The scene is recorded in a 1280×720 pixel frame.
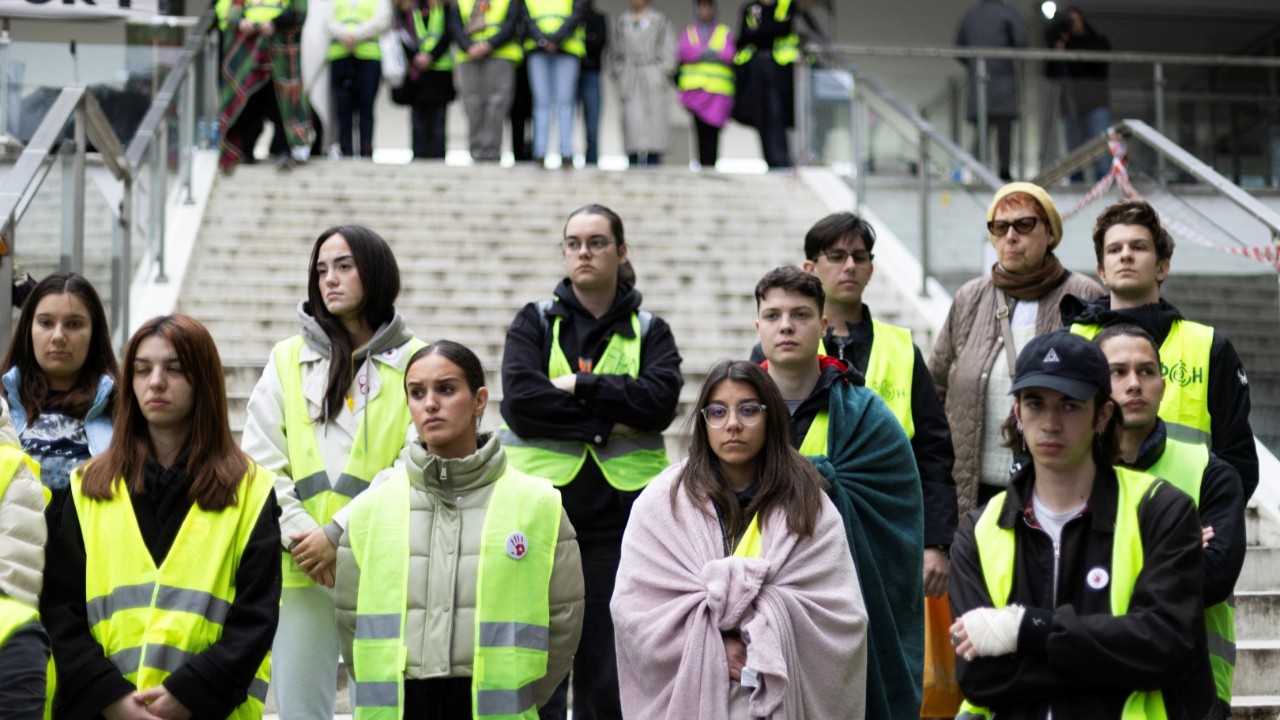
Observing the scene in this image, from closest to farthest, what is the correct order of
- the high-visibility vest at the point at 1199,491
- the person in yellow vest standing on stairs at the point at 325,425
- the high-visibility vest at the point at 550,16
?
the high-visibility vest at the point at 1199,491
the person in yellow vest standing on stairs at the point at 325,425
the high-visibility vest at the point at 550,16

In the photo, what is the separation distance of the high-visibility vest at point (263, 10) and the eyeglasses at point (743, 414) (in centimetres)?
825

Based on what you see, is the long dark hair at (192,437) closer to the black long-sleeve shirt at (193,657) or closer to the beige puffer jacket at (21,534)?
the black long-sleeve shirt at (193,657)

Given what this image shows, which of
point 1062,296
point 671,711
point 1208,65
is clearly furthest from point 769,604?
point 1208,65

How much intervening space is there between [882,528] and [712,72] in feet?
29.7

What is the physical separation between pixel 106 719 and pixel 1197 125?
10.2m

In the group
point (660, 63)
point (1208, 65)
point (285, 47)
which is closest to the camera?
point (285, 47)

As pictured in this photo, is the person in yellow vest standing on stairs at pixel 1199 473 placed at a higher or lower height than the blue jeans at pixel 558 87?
lower

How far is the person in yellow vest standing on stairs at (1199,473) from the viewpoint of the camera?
3895 millimetres

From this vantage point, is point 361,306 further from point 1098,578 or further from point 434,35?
Answer: point 434,35

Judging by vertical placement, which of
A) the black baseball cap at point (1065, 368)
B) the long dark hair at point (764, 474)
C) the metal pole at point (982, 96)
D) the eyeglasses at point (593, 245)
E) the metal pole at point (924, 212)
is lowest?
the long dark hair at point (764, 474)

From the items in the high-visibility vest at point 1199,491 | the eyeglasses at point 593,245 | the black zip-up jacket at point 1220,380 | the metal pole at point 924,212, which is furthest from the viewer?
the metal pole at point 924,212

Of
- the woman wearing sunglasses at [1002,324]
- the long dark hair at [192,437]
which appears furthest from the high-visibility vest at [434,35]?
the long dark hair at [192,437]

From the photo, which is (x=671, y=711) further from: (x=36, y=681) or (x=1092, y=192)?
(x=1092, y=192)

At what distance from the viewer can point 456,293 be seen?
32.0ft
